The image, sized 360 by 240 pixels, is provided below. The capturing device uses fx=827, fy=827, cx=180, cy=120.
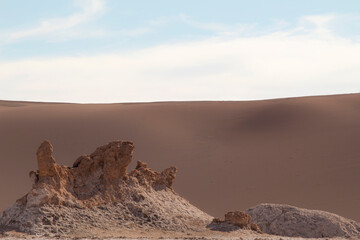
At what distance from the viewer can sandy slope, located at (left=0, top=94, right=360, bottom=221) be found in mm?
35688

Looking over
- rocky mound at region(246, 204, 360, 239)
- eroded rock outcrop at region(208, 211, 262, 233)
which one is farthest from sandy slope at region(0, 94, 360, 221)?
eroded rock outcrop at region(208, 211, 262, 233)

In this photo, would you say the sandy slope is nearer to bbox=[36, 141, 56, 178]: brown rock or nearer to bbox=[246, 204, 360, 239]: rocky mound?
bbox=[246, 204, 360, 239]: rocky mound

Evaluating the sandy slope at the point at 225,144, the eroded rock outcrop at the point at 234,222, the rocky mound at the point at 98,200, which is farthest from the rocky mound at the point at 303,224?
the sandy slope at the point at 225,144

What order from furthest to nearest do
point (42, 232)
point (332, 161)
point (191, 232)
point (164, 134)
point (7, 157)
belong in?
1. point (164, 134)
2. point (7, 157)
3. point (332, 161)
4. point (191, 232)
5. point (42, 232)

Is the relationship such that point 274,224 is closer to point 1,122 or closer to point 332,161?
point 332,161

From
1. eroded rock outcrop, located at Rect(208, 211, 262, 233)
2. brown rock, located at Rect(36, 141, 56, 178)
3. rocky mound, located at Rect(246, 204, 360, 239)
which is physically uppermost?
brown rock, located at Rect(36, 141, 56, 178)

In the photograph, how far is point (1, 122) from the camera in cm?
4681

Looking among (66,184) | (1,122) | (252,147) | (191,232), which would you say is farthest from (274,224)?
(1,122)

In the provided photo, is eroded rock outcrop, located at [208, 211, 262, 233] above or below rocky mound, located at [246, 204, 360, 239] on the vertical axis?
above

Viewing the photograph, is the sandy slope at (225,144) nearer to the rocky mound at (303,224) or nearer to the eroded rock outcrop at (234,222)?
the rocky mound at (303,224)

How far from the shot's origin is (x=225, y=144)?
142ft

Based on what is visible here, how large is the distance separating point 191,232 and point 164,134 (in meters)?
26.8

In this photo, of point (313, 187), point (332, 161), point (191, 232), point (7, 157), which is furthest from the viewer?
point (7, 157)

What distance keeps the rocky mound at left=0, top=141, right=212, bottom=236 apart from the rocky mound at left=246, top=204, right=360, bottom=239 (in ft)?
9.72
